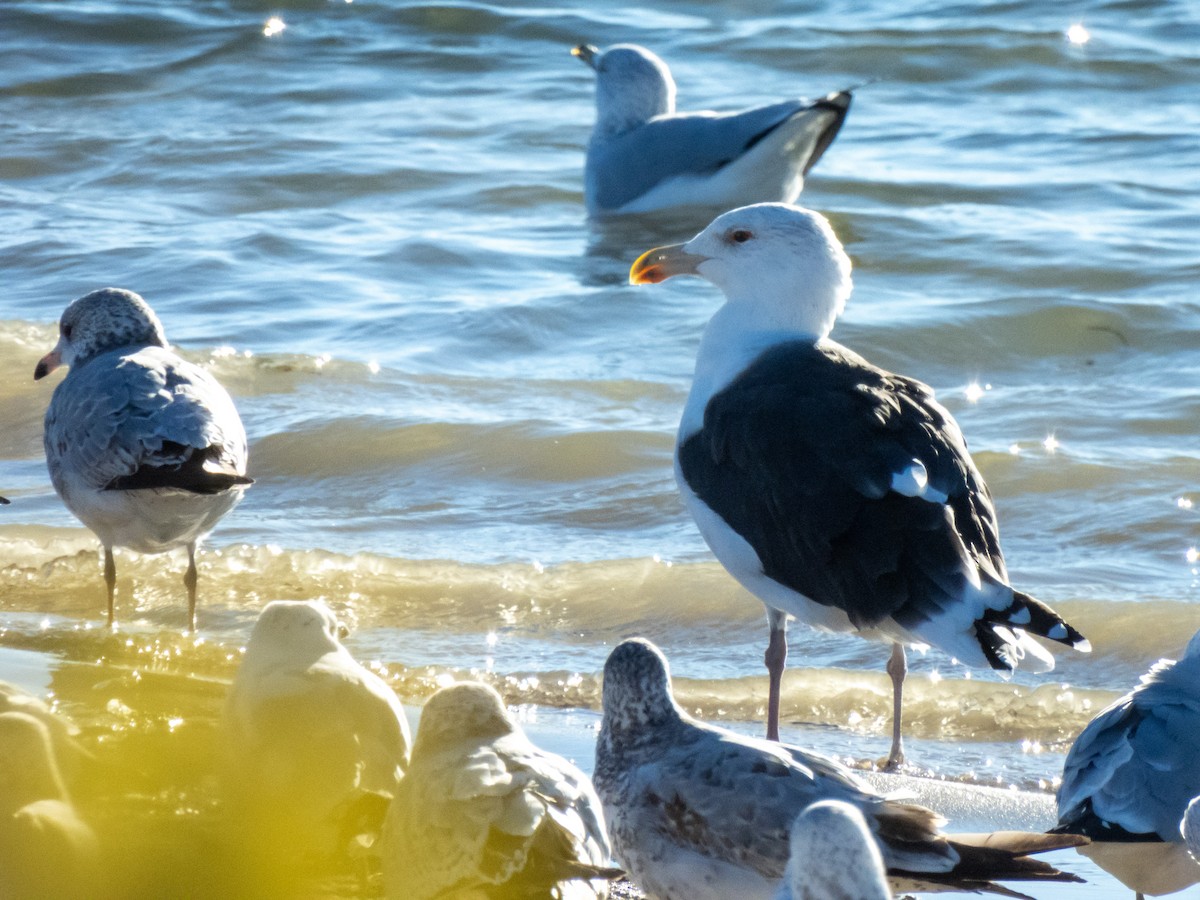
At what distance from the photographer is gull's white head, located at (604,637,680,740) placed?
4.18 m

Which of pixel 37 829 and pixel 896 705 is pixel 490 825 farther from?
pixel 896 705

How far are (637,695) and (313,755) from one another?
2.63ft

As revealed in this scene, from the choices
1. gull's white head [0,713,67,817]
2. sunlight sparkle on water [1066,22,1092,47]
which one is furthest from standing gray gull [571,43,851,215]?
gull's white head [0,713,67,817]

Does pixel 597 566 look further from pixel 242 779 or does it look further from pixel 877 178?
pixel 877 178

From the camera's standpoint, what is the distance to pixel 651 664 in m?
4.25

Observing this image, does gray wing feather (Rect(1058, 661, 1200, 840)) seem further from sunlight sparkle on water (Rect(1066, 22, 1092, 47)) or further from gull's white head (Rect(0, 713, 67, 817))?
sunlight sparkle on water (Rect(1066, 22, 1092, 47))

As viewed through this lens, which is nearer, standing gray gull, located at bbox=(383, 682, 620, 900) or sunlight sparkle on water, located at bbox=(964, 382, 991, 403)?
standing gray gull, located at bbox=(383, 682, 620, 900)

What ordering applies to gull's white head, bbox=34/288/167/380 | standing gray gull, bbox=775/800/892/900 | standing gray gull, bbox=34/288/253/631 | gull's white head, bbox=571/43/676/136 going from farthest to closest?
gull's white head, bbox=571/43/676/136 < gull's white head, bbox=34/288/167/380 < standing gray gull, bbox=34/288/253/631 < standing gray gull, bbox=775/800/892/900

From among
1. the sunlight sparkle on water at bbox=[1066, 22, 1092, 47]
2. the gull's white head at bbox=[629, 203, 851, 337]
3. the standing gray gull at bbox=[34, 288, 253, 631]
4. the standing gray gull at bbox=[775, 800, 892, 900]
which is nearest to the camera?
the standing gray gull at bbox=[775, 800, 892, 900]

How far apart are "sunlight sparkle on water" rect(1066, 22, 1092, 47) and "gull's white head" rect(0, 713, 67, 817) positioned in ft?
50.0

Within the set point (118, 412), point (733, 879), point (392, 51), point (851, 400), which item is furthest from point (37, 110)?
point (733, 879)

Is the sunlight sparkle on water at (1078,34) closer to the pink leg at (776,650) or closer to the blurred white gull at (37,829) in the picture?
the pink leg at (776,650)

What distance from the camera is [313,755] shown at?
4234 millimetres

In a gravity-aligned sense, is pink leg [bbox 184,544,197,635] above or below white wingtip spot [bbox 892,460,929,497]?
below
